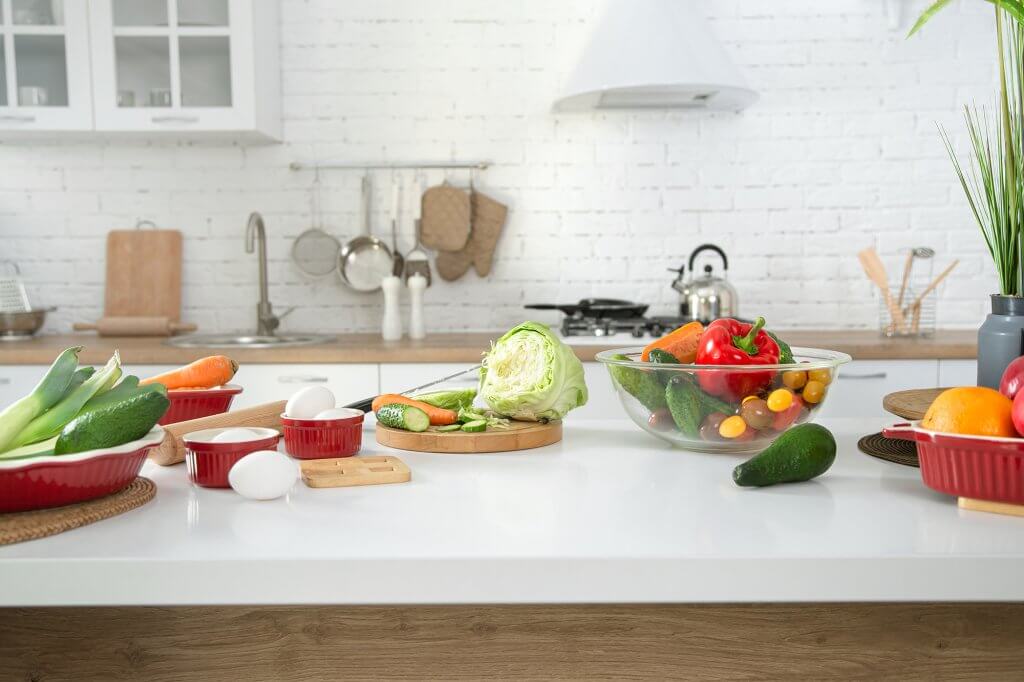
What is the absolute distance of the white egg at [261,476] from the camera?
1.09 m

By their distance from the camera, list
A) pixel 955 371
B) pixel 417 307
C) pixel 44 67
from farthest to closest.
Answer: pixel 417 307 < pixel 44 67 < pixel 955 371

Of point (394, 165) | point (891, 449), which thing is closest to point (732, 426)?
point (891, 449)

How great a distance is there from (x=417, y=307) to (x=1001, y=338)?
244cm

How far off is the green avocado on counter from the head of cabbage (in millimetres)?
369

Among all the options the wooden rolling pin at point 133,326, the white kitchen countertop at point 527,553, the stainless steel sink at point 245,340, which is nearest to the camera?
the white kitchen countertop at point 527,553

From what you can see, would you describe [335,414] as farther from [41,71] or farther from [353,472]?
[41,71]

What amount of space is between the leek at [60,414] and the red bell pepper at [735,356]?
789 millimetres

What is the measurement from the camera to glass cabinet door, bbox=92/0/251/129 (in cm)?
330

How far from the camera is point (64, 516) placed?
0.99m

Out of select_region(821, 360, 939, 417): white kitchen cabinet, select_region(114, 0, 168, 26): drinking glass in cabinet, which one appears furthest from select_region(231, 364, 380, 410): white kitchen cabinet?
select_region(821, 360, 939, 417): white kitchen cabinet

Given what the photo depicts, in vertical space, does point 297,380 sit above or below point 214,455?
below

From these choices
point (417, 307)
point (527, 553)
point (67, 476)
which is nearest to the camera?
→ point (527, 553)

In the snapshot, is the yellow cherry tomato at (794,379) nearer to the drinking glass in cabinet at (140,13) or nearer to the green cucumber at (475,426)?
the green cucumber at (475,426)

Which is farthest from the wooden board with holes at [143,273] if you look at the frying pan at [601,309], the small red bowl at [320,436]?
the small red bowl at [320,436]
